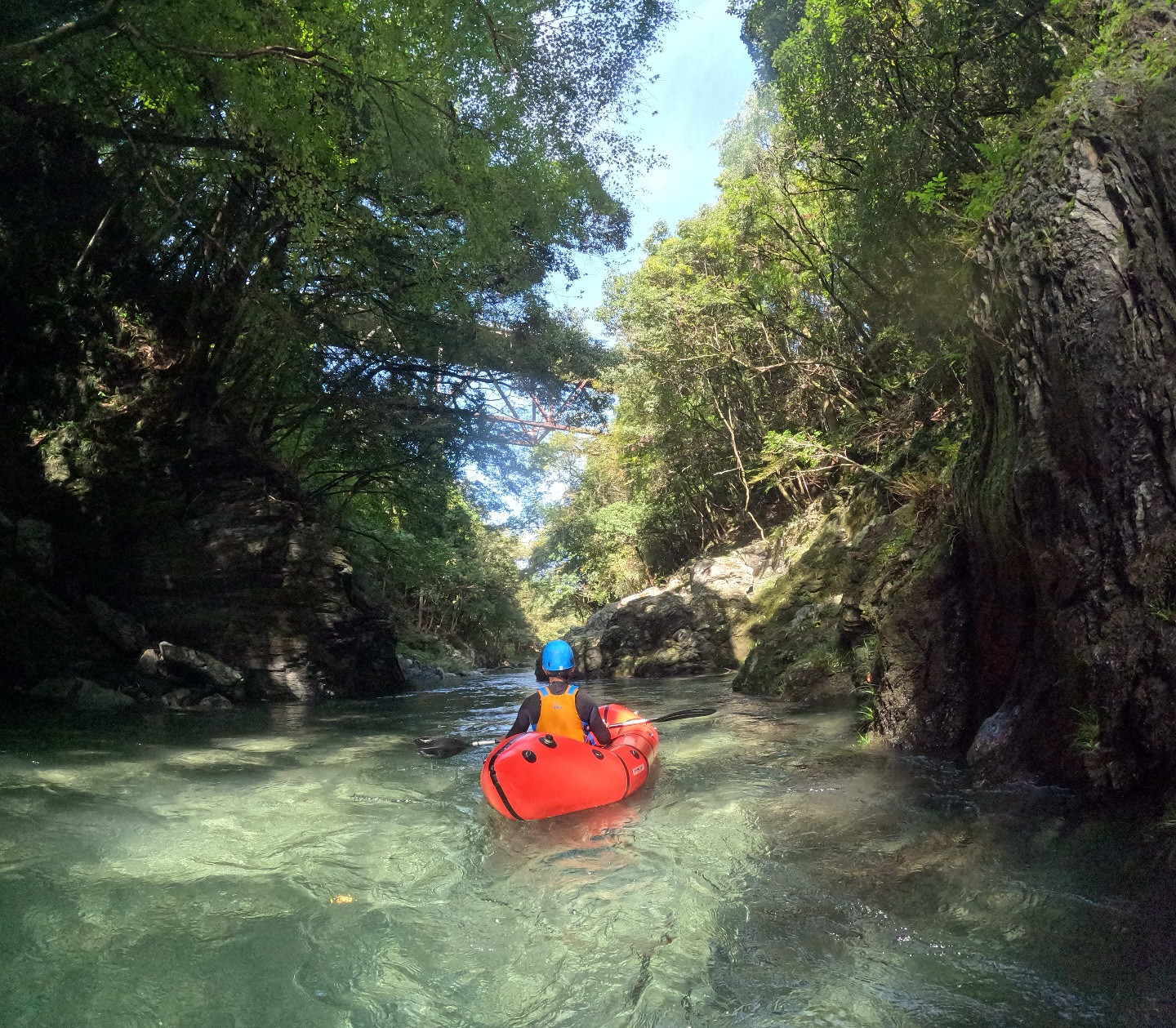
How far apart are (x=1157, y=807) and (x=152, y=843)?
188 inches

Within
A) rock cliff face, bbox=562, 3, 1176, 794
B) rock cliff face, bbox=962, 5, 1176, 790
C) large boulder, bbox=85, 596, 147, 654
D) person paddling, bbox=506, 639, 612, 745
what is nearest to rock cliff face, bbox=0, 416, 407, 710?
large boulder, bbox=85, 596, 147, 654

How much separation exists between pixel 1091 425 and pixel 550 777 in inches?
137

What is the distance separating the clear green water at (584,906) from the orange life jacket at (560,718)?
663mm

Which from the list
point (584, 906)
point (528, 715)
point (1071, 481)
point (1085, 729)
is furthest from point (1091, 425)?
point (528, 715)

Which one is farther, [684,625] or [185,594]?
[684,625]

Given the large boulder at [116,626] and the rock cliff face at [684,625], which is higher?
the large boulder at [116,626]

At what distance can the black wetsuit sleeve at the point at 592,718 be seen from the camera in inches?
203

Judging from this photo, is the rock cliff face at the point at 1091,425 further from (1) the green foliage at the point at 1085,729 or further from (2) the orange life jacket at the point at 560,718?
(2) the orange life jacket at the point at 560,718

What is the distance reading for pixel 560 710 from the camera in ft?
16.6

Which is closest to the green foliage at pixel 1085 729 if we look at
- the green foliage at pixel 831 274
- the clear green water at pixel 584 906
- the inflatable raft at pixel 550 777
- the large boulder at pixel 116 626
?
the clear green water at pixel 584 906

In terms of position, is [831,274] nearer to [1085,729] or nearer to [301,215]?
[301,215]

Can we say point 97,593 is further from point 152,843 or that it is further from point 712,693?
point 712,693

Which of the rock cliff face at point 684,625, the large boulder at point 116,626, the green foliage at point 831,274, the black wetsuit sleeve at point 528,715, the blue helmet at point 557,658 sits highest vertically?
the green foliage at point 831,274

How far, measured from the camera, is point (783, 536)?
1493cm
